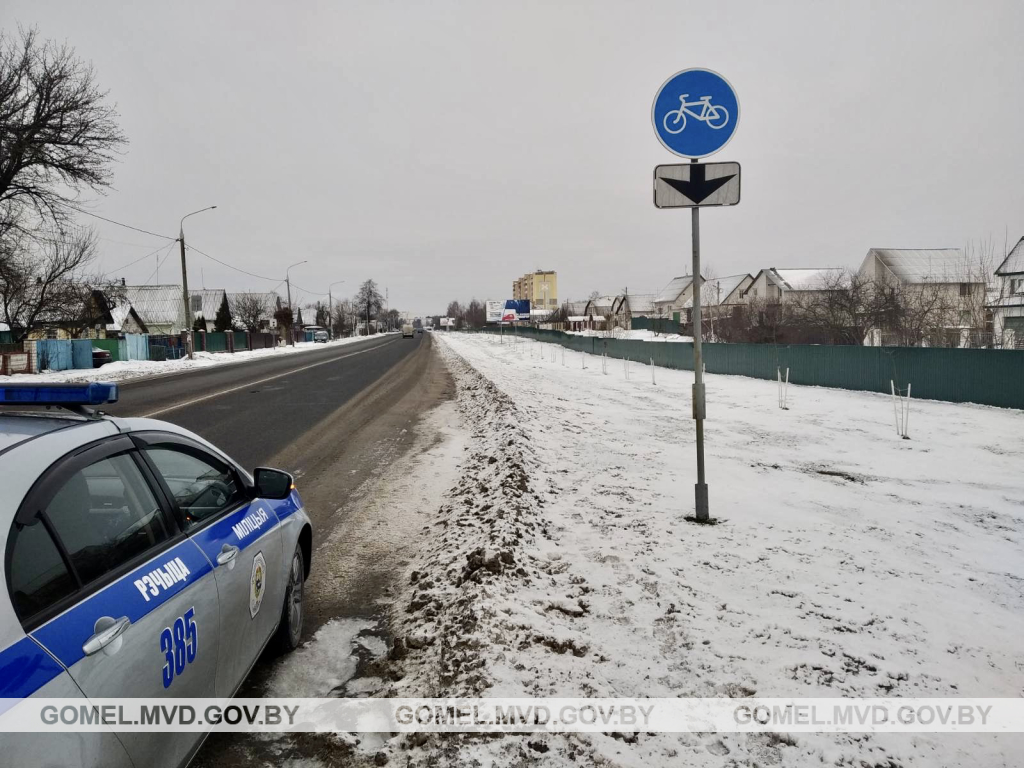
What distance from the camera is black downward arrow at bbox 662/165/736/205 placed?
545 cm

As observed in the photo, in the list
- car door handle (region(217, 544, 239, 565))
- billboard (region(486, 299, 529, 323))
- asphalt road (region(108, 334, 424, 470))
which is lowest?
asphalt road (region(108, 334, 424, 470))

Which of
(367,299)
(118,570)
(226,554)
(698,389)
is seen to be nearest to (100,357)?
(698,389)

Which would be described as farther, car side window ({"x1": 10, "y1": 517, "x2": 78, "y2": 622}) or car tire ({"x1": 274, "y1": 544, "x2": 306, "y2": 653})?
car tire ({"x1": 274, "y1": 544, "x2": 306, "y2": 653})

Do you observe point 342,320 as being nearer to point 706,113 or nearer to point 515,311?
point 515,311

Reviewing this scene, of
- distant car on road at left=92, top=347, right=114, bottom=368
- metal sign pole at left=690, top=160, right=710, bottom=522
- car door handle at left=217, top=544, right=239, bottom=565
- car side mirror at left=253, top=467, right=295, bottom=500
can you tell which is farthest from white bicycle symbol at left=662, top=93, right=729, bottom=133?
distant car on road at left=92, top=347, right=114, bottom=368

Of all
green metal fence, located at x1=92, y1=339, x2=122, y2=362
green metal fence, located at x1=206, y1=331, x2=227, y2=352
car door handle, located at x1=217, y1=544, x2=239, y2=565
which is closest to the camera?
car door handle, located at x1=217, y1=544, x2=239, y2=565

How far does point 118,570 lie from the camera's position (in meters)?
2.06

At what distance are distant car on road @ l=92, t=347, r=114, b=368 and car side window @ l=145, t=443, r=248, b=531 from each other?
35.1 m

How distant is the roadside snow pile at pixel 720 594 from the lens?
2.81 metres

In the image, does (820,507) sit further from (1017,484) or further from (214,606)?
(214,606)

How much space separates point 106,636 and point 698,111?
18.5 feet

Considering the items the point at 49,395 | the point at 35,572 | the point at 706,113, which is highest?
the point at 706,113

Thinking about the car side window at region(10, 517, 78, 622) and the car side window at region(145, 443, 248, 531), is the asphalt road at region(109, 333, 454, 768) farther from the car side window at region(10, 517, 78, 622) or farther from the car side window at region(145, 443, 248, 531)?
the car side window at region(10, 517, 78, 622)

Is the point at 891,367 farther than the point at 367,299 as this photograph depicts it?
No
